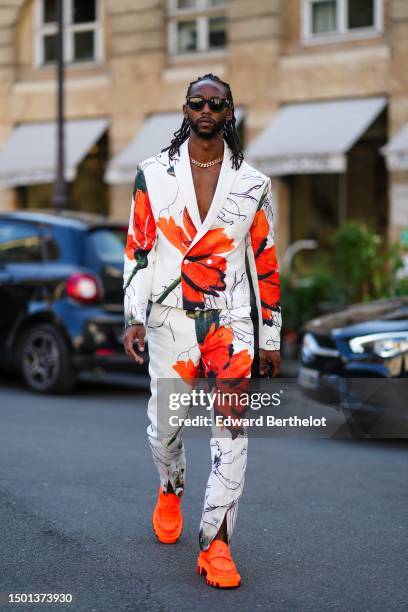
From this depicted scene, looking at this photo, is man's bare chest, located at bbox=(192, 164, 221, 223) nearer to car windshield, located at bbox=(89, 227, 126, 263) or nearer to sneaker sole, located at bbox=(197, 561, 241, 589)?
sneaker sole, located at bbox=(197, 561, 241, 589)

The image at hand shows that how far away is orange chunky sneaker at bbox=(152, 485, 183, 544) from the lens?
4.86 metres

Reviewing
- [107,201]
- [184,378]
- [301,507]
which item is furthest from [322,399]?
[107,201]

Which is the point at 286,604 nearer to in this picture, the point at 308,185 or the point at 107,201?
the point at 308,185

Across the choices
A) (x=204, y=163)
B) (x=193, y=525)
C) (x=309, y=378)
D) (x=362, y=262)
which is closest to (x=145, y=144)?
(x=362, y=262)

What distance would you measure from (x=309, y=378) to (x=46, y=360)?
9.57 feet

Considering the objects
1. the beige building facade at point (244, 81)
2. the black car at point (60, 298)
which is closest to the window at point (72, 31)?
the beige building facade at point (244, 81)

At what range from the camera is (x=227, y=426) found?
172 inches

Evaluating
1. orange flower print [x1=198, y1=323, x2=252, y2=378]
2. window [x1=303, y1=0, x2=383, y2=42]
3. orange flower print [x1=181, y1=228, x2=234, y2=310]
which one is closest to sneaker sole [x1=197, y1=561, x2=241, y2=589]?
orange flower print [x1=198, y1=323, x2=252, y2=378]

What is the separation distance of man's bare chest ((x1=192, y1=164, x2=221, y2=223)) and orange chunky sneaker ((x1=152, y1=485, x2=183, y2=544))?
126 centimetres

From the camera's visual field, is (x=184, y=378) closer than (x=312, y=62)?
Yes

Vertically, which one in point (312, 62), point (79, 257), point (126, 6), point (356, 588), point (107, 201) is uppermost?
point (126, 6)

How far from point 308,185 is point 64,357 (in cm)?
1074

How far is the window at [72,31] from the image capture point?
2253cm

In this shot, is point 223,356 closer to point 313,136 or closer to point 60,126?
point 60,126
